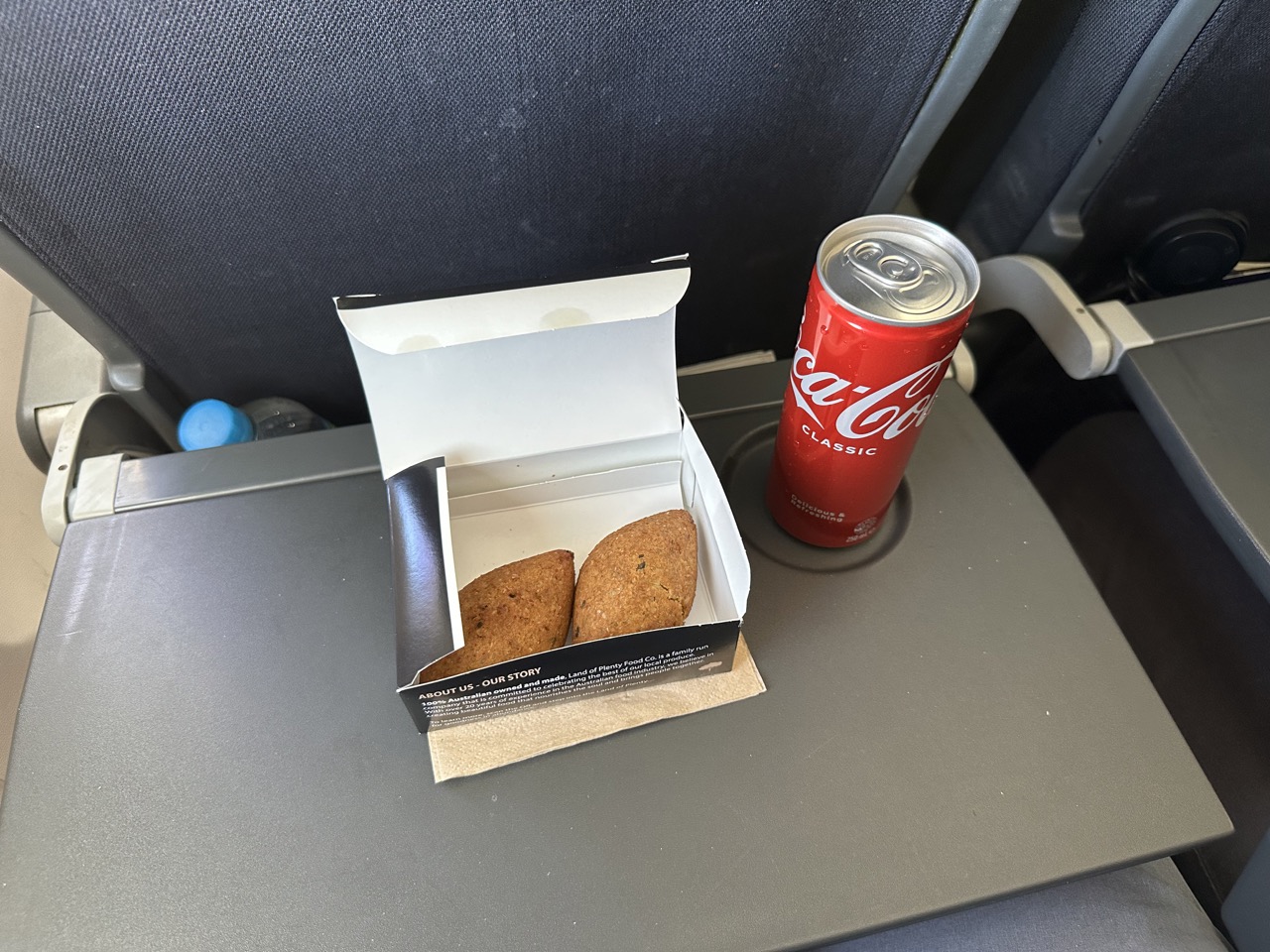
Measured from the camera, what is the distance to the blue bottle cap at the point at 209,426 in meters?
0.67

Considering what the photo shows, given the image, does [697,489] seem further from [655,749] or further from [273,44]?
[273,44]

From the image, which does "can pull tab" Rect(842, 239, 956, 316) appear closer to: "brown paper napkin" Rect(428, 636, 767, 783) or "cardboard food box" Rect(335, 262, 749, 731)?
"cardboard food box" Rect(335, 262, 749, 731)

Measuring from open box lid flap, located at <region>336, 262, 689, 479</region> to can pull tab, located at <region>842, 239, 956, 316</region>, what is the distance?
0.11 m

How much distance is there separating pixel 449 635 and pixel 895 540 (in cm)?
35

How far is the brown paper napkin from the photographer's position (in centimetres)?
50

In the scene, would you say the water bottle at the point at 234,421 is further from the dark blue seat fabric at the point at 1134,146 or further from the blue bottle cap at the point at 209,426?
the dark blue seat fabric at the point at 1134,146

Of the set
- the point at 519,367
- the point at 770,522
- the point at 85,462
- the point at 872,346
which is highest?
the point at 872,346

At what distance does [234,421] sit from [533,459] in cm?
30

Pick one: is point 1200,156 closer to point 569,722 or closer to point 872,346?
point 872,346

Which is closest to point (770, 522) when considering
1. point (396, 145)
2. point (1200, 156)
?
point (396, 145)


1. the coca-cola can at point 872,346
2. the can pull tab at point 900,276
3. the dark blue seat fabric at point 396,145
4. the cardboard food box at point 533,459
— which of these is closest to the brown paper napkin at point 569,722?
the cardboard food box at point 533,459

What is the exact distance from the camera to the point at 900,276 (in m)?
0.46

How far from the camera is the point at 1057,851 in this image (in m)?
0.48

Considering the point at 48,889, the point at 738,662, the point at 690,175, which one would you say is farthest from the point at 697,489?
the point at 48,889
